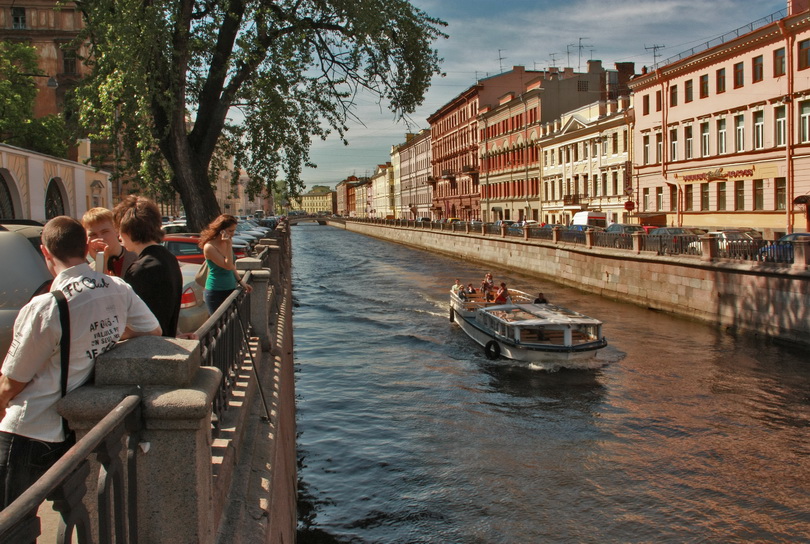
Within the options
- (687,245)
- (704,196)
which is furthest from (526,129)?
(687,245)

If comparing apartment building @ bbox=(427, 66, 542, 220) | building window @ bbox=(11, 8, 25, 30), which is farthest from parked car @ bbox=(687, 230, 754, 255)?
building window @ bbox=(11, 8, 25, 30)

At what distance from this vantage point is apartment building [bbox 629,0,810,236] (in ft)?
100

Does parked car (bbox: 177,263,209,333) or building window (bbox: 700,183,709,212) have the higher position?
building window (bbox: 700,183,709,212)

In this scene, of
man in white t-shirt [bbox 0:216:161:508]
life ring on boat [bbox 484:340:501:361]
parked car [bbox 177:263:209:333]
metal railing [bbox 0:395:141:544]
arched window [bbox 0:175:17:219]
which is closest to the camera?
metal railing [bbox 0:395:141:544]

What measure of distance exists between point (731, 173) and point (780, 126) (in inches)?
139

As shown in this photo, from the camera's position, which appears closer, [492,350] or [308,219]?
[492,350]

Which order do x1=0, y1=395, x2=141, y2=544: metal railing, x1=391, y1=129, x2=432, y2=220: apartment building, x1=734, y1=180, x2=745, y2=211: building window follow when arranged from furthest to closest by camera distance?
x1=391, y1=129, x2=432, y2=220: apartment building → x1=734, y1=180, x2=745, y2=211: building window → x1=0, y1=395, x2=141, y2=544: metal railing

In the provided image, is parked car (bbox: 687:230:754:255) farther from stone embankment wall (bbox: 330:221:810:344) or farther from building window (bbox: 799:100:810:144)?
building window (bbox: 799:100:810:144)

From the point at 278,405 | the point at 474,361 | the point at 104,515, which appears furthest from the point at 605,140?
the point at 104,515

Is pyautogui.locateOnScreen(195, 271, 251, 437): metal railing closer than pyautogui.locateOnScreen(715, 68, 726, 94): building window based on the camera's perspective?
Yes

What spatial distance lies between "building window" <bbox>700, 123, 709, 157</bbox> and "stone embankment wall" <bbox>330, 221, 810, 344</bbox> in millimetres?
8696

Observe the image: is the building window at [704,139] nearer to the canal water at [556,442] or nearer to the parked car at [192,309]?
the canal water at [556,442]

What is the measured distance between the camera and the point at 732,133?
35000 mm

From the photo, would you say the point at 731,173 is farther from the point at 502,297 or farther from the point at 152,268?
the point at 152,268
